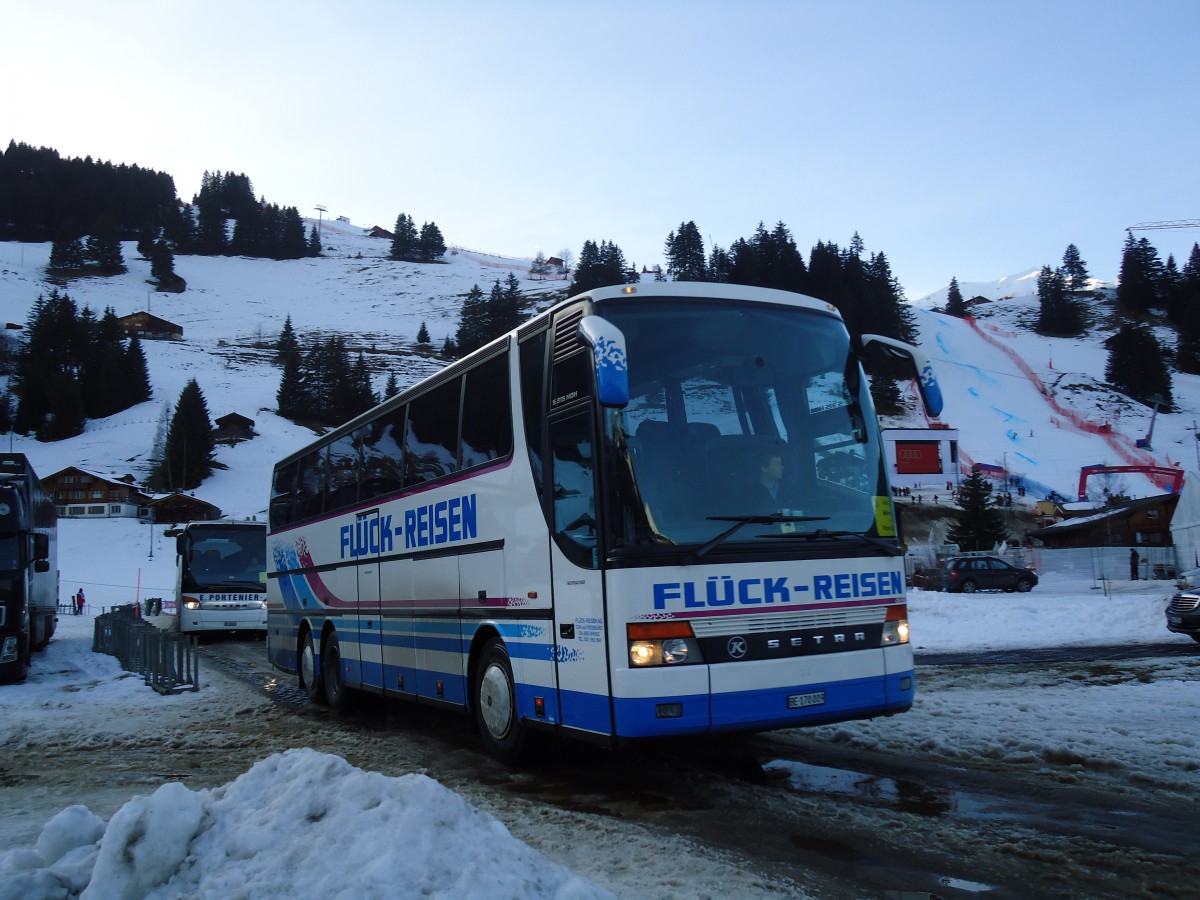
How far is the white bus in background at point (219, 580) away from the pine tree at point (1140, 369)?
120 meters

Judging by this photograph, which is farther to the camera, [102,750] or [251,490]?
[251,490]

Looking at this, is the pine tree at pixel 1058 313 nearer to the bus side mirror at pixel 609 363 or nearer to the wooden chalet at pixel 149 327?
the wooden chalet at pixel 149 327

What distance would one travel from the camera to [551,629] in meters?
7.01

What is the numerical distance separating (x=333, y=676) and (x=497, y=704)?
509cm

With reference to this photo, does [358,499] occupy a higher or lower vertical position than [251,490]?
lower

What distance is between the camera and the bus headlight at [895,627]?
23.2 feet

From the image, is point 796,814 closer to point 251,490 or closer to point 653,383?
point 653,383

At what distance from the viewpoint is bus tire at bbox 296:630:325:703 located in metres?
12.8

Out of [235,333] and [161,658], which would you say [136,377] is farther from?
[161,658]

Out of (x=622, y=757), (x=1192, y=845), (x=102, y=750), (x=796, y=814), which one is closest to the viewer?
(x=1192, y=845)

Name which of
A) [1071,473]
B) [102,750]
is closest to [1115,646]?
[102,750]

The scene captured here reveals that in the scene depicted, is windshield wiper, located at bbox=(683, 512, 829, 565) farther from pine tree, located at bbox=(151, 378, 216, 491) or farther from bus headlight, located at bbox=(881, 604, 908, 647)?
pine tree, located at bbox=(151, 378, 216, 491)

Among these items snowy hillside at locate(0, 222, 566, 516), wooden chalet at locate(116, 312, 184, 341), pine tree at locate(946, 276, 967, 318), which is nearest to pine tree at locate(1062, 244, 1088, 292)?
pine tree at locate(946, 276, 967, 318)

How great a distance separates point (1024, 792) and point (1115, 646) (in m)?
12.9
